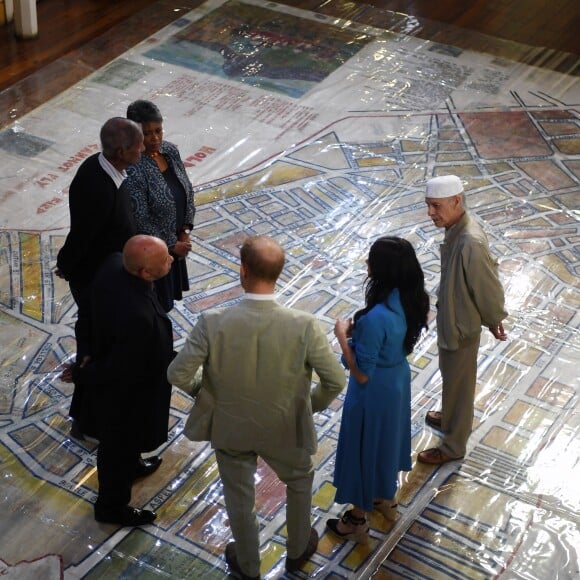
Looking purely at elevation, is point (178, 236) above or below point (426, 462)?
above

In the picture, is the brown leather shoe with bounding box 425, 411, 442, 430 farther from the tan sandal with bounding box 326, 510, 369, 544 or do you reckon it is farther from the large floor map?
the tan sandal with bounding box 326, 510, 369, 544

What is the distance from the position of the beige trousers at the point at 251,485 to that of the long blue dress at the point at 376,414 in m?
0.22

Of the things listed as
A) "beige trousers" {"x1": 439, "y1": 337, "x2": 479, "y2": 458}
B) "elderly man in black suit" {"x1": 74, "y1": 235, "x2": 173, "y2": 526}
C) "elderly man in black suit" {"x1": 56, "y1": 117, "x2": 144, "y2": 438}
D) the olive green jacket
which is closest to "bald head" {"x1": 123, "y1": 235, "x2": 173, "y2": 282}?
"elderly man in black suit" {"x1": 74, "y1": 235, "x2": 173, "y2": 526}

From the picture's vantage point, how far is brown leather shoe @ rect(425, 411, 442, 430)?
3.91m

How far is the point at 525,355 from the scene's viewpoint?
427cm

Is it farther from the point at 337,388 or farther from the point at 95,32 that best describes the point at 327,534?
the point at 95,32

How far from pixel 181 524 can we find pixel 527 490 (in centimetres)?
128

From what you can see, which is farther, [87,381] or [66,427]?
[66,427]

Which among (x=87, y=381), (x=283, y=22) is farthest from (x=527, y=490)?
(x=283, y=22)

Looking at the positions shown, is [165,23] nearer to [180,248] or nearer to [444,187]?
[180,248]

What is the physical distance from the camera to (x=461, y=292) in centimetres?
338

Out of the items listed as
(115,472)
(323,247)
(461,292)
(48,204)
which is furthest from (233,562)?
(48,204)

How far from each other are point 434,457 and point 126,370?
1.30 metres

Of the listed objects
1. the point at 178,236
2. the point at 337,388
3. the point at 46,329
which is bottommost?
the point at 46,329
